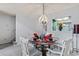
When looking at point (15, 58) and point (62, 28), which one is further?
point (62, 28)

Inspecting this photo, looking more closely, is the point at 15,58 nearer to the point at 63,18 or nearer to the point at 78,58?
the point at 78,58

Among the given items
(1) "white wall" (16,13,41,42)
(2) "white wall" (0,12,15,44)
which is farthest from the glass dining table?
(2) "white wall" (0,12,15,44)

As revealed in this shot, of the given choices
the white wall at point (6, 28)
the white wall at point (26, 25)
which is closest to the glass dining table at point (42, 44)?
the white wall at point (26, 25)

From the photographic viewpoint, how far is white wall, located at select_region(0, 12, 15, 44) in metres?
1.76

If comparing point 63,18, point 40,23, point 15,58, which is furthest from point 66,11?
point 15,58

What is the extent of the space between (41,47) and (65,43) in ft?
1.57

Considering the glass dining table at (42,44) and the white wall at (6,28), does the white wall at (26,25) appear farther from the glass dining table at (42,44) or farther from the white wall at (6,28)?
the glass dining table at (42,44)

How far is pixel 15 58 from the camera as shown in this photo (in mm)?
1360

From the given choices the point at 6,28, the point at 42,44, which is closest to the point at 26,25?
the point at 6,28

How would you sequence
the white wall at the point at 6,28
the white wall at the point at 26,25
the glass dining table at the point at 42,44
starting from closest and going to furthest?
the white wall at the point at 6,28 < the white wall at the point at 26,25 < the glass dining table at the point at 42,44

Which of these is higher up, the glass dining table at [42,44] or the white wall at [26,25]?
the white wall at [26,25]

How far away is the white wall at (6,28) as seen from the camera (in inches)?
69.2

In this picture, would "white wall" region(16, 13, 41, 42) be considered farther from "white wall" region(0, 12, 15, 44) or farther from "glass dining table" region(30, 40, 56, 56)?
"glass dining table" region(30, 40, 56, 56)

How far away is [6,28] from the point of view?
6.05 ft
